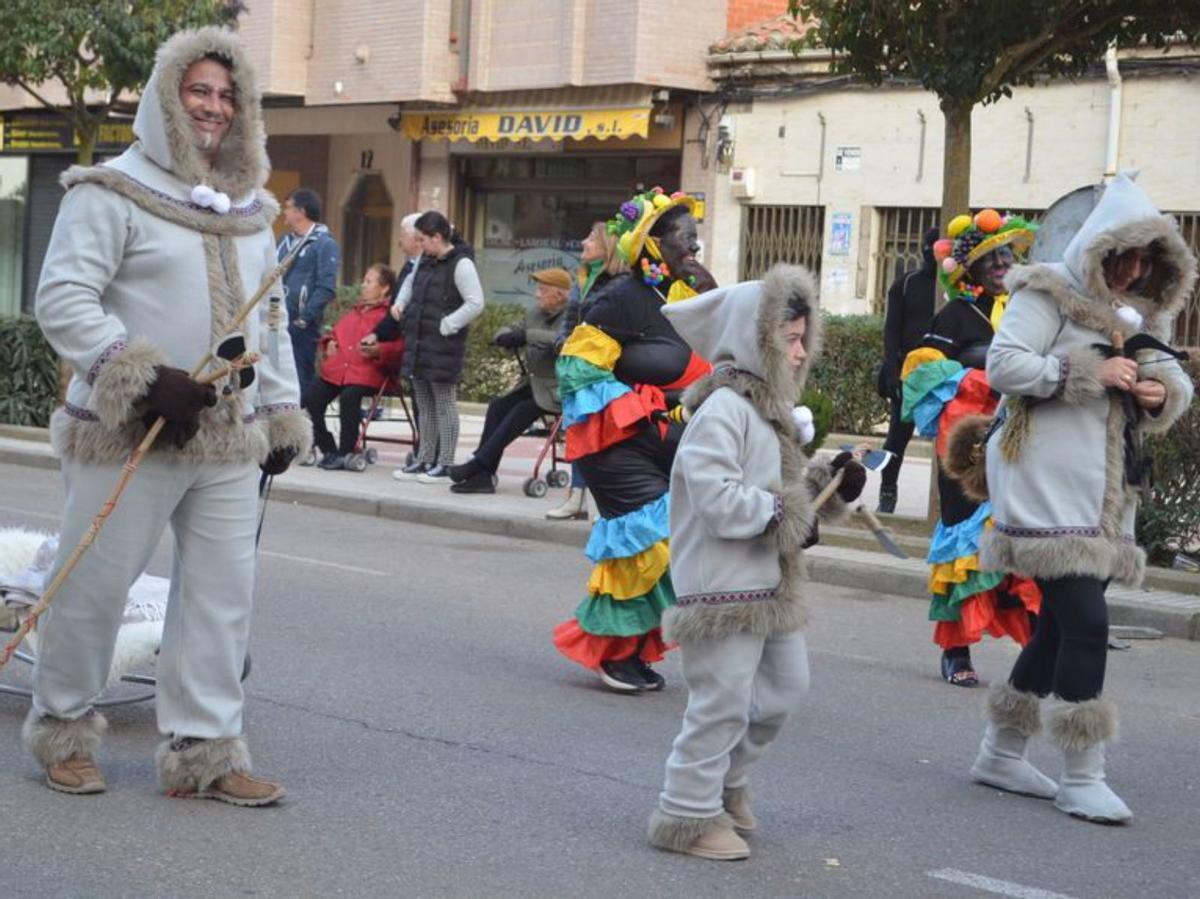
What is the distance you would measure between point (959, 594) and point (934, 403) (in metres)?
0.85

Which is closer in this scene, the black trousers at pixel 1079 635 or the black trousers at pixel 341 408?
the black trousers at pixel 1079 635

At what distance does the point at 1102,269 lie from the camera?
650 cm

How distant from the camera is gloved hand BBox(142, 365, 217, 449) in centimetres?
549

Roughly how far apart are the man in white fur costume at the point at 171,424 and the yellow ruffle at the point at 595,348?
7.67 feet

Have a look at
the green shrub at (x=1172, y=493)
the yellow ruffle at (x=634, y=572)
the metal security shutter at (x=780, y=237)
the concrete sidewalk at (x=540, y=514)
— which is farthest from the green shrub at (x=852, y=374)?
the yellow ruffle at (x=634, y=572)

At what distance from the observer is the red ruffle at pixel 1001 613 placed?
8438 millimetres

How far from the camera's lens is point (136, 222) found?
5.69 meters

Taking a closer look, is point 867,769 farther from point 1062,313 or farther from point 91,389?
point 91,389

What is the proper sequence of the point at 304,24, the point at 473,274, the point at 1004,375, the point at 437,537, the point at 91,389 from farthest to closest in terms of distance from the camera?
1. the point at 304,24
2. the point at 473,274
3. the point at 437,537
4. the point at 1004,375
5. the point at 91,389

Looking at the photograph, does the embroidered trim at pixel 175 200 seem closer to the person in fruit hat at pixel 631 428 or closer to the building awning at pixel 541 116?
the person in fruit hat at pixel 631 428

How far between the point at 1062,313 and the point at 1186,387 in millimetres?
447

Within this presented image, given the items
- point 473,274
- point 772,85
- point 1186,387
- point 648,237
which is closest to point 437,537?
point 473,274

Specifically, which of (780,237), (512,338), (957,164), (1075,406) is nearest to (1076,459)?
(1075,406)

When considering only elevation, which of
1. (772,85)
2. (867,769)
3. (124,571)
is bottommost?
(867,769)
